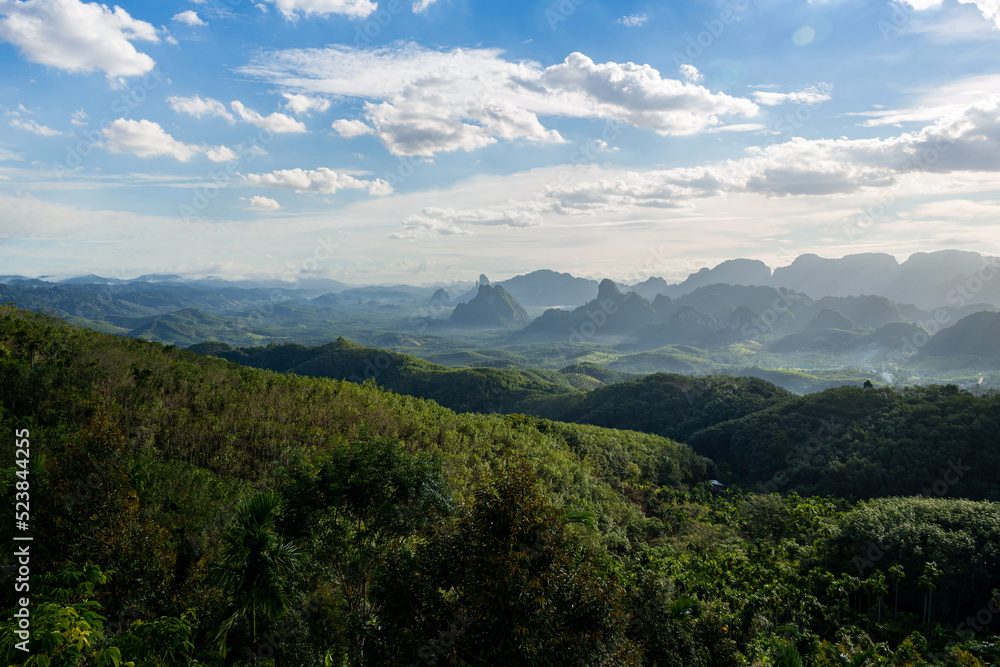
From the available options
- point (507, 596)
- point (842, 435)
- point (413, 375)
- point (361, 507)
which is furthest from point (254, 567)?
point (413, 375)

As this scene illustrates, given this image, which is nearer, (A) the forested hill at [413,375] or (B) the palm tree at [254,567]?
(B) the palm tree at [254,567]

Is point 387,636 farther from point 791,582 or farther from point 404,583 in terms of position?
point 791,582

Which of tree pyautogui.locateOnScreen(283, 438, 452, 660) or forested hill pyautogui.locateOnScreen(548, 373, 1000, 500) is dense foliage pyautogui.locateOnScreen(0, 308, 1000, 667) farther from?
forested hill pyautogui.locateOnScreen(548, 373, 1000, 500)

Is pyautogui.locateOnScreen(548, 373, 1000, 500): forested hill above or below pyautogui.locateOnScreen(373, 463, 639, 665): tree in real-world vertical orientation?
below

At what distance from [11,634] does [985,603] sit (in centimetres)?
4419

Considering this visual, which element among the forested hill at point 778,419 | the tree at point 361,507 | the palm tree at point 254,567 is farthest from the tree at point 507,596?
the forested hill at point 778,419

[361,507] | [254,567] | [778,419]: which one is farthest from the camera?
[778,419]

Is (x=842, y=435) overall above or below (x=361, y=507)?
below

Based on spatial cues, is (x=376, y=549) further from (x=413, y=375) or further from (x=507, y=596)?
(x=413, y=375)

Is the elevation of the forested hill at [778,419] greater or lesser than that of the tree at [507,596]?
lesser

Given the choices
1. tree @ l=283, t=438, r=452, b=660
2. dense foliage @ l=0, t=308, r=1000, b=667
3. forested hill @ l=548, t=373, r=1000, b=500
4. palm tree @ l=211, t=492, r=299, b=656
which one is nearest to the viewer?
dense foliage @ l=0, t=308, r=1000, b=667

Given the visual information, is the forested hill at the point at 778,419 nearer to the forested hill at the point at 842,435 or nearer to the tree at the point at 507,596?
the forested hill at the point at 842,435

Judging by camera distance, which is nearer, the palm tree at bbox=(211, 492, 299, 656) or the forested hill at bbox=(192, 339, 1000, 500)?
the palm tree at bbox=(211, 492, 299, 656)

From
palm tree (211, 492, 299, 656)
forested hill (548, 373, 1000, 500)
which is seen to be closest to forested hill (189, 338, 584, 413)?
forested hill (548, 373, 1000, 500)
